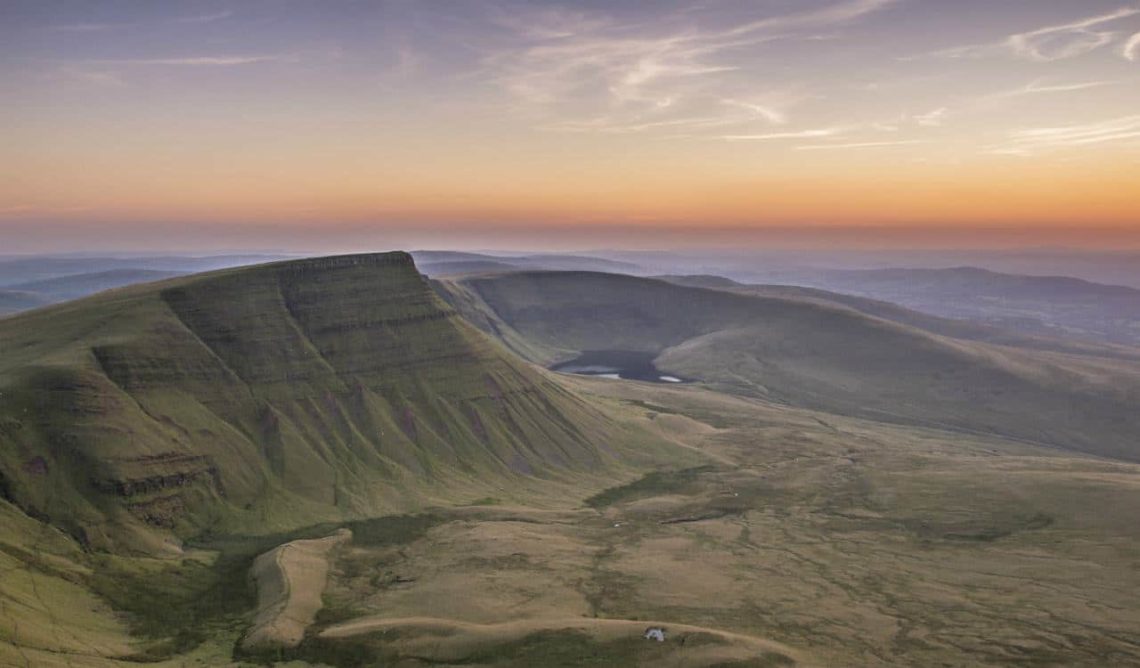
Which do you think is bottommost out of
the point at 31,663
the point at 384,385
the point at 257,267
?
the point at 31,663

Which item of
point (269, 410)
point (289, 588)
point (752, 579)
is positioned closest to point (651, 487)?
point (752, 579)

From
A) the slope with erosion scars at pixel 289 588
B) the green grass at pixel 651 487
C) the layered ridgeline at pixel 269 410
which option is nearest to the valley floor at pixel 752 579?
the green grass at pixel 651 487

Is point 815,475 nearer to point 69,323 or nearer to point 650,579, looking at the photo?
Answer: point 650,579

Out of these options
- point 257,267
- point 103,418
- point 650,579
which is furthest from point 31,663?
point 257,267

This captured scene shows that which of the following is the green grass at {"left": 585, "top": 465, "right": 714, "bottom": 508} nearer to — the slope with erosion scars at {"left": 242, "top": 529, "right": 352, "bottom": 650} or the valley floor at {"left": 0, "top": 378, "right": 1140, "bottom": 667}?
the valley floor at {"left": 0, "top": 378, "right": 1140, "bottom": 667}

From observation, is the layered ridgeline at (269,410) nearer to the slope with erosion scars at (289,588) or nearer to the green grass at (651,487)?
the green grass at (651,487)

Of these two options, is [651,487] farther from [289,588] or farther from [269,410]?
[289,588]
